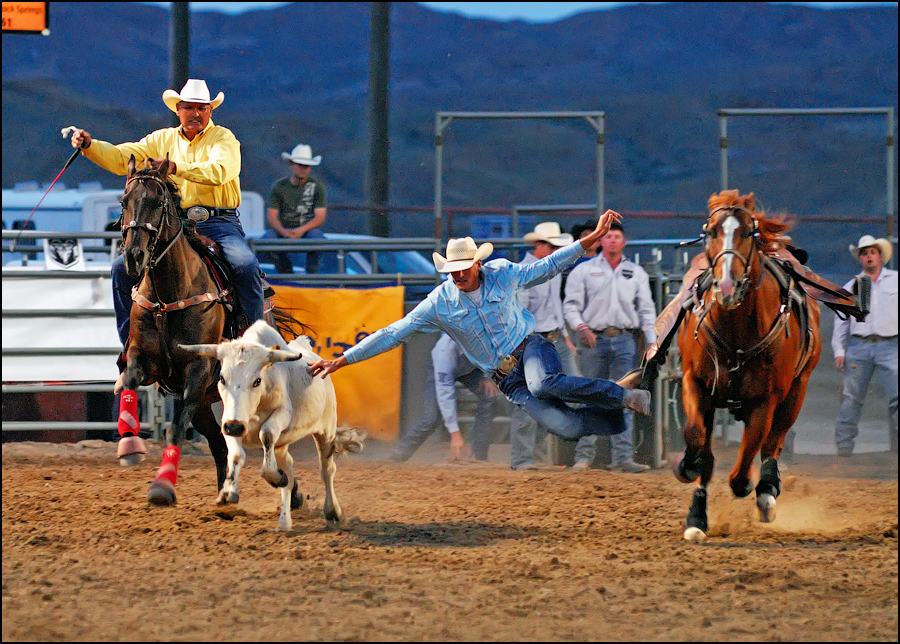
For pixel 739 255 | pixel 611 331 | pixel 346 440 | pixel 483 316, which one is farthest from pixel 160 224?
pixel 611 331

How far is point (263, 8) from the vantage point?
54.2 m

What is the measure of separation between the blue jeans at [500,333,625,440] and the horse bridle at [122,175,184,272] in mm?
2101

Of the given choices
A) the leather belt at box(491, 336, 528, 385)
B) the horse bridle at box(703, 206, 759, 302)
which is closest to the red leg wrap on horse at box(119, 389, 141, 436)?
the leather belt at box(491, 336, 528, 385)

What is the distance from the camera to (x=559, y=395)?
6.37 m

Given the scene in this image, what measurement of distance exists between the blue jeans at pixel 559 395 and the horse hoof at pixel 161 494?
1966 millimetres

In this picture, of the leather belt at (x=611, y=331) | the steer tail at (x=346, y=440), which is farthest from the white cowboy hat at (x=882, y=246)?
the steer tail at (x=346, y=440)

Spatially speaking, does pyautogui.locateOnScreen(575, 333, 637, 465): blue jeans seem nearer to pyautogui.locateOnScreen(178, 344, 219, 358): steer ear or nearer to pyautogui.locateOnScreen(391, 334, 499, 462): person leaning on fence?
pyautogui.locateOnScreen(391, 334, 499, 462): person leaning on fence

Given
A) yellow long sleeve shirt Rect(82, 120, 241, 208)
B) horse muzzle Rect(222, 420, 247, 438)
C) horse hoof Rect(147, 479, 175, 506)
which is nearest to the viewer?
horse muzzle Rect(222, 420, 247, 438)

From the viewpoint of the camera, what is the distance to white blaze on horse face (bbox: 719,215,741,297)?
5840 millimetres

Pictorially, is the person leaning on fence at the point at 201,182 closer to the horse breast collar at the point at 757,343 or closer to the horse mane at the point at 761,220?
the horse breast collar at the point at 757,343

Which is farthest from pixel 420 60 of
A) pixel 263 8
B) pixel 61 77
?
pixel 61 77

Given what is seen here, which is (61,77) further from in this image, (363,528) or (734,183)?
(363,528)

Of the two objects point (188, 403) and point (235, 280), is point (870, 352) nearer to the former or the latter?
point (235, 280)

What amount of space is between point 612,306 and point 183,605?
16.5 feet
